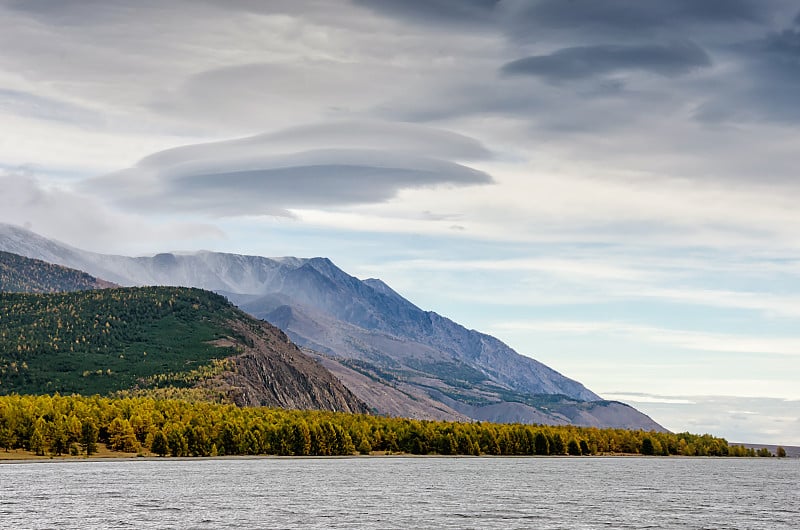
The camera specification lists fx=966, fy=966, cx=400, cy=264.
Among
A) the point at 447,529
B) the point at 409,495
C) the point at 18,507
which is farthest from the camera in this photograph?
the point at 409,495

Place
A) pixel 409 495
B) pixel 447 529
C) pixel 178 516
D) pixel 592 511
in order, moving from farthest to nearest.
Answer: pixel 409 495 → pixel 592 511 → pixel 178 516 → pixel 447 529

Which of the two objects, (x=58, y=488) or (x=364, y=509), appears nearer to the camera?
(x=364, y=509)

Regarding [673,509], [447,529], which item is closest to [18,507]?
[447,529]

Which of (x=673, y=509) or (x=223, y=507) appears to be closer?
(x=223, y=507)

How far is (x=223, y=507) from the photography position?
153 metres

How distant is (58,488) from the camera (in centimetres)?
18638

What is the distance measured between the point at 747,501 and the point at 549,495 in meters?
39.3

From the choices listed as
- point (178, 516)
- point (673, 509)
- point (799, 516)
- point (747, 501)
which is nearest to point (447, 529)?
point (178, 516)

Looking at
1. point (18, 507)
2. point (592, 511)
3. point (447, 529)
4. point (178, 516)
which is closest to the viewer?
point (447, 529)

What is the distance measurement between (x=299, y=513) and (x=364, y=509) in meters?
13.2

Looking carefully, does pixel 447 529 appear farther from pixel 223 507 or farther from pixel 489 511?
pixel 223 507

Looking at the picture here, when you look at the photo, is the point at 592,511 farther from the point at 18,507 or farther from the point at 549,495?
the point at 18,507

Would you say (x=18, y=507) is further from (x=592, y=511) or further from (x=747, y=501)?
(x=747, y=501)

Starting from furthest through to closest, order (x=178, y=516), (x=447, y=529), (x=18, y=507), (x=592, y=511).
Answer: (x=592, y=511) < (x=18, y=507) < (x=178, y=516) < (x=447, y=529)
